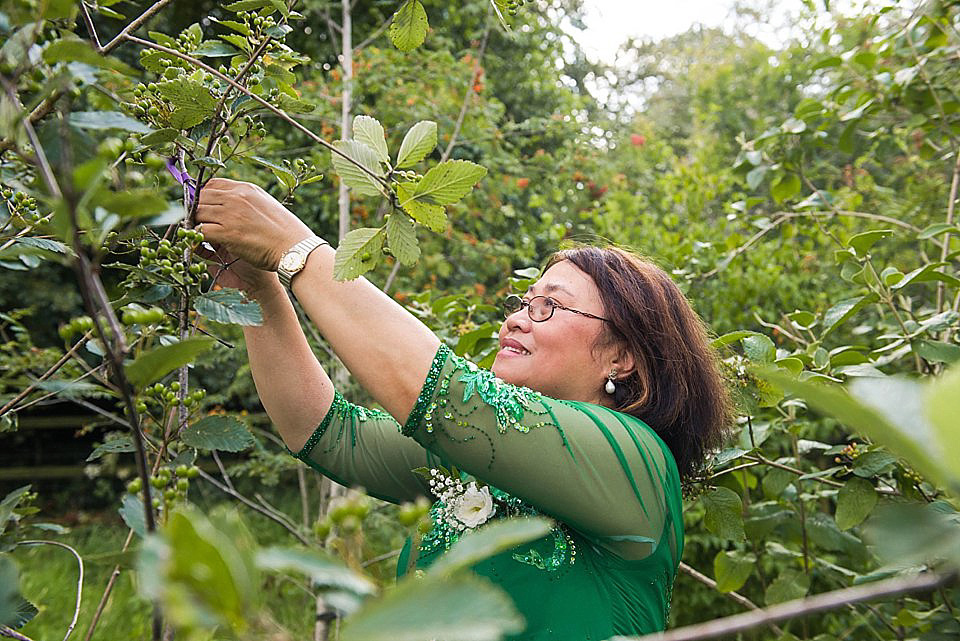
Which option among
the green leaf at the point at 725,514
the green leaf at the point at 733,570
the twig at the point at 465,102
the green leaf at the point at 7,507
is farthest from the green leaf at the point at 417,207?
the twig at the point at 465,102

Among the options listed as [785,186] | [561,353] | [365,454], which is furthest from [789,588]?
[785,186]

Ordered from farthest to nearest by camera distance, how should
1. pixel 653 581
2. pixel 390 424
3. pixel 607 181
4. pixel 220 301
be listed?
pixel 607 181, pixel 390 424, pixel 653 581, pixel 220 301

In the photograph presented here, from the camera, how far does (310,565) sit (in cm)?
38

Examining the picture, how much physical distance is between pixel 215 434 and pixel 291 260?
1.24 ft

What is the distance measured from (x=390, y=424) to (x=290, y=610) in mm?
3038

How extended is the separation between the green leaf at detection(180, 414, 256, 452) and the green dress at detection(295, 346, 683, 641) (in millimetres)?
314

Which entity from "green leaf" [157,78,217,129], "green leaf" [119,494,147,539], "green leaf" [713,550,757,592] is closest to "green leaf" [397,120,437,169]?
"green leaf" [157,78,217,129]

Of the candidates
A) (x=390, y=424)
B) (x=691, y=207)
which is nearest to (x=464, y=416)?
(x=390, y=424)

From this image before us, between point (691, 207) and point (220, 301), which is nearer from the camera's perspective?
point (220, 301)

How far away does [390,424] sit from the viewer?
5.50 ft

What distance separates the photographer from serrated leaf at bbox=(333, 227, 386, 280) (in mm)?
924

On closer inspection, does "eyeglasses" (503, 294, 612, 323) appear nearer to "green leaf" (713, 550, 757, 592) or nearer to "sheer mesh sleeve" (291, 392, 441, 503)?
"sheer mesh sleeve" (291, 392, 441, 503)

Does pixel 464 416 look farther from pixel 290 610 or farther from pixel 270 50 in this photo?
pixel 290 610

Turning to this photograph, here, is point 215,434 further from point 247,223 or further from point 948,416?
point 948,416
